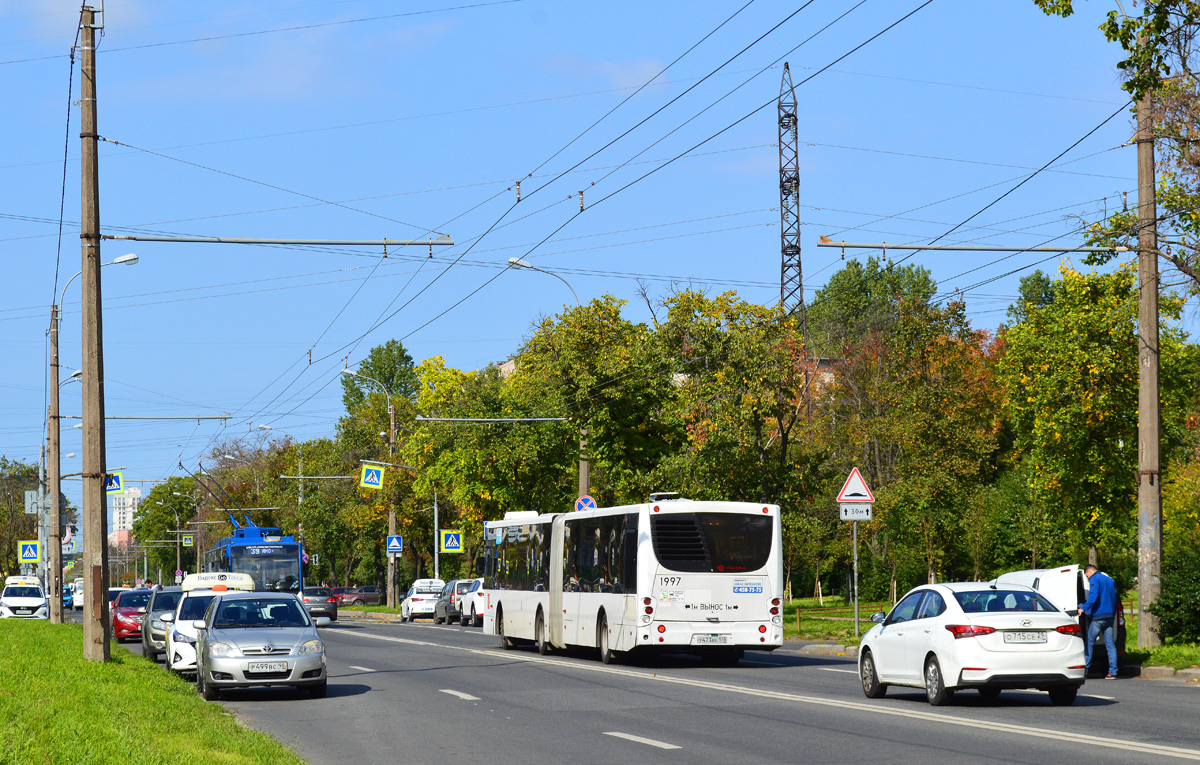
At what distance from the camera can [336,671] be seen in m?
24.3

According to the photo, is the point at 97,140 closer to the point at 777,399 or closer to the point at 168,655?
the point at 168,655

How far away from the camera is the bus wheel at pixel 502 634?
32066 mm

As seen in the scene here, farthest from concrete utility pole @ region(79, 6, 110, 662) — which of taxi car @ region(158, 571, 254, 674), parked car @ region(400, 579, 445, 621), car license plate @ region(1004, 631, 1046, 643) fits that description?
parked car @ region(400, 579, 445, 621)

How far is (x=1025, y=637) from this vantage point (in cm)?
1559

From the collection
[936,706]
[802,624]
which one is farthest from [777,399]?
[936,706]

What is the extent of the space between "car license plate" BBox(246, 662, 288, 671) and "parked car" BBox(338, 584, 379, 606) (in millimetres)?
76330

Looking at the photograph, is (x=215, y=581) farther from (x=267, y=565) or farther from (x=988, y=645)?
(x=988, y=645)

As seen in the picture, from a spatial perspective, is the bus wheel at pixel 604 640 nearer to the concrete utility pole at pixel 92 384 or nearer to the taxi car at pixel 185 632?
the taxi car at pixel 185 632

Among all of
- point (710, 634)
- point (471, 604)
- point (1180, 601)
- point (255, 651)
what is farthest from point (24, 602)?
point (1180, 601)

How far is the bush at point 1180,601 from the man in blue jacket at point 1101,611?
167cm

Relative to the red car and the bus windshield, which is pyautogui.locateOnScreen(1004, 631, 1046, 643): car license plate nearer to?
the red car

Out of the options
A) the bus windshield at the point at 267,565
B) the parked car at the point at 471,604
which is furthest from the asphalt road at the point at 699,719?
the parked car at the point at 471,604

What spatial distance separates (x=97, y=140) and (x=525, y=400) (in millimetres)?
34931

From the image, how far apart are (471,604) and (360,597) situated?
158 ft
